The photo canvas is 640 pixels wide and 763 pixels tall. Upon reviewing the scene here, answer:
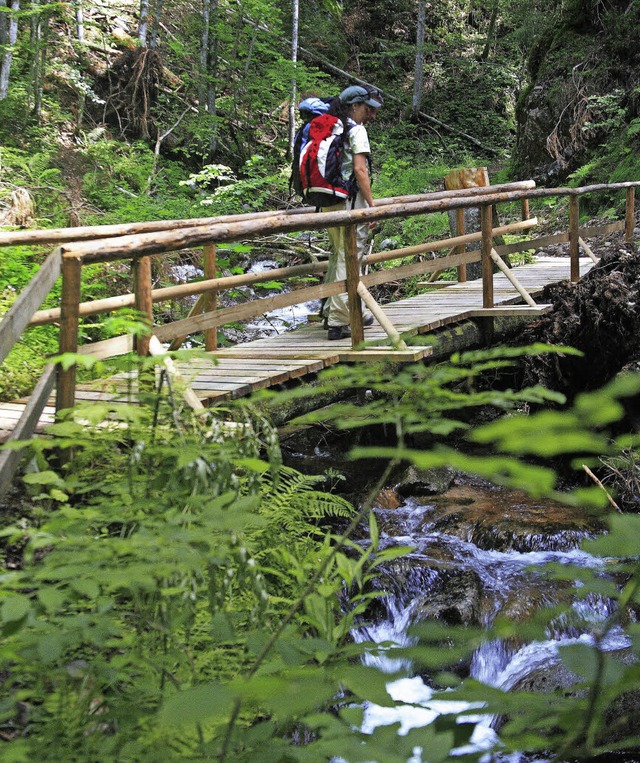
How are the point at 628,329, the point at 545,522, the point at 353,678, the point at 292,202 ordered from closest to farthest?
the point at 353,678, the point at 545,522, the point at 628,329, the point at 292,202

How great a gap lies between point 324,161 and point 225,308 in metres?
1.34

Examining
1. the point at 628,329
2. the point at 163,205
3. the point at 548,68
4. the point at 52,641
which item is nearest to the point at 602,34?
the point at 548,68

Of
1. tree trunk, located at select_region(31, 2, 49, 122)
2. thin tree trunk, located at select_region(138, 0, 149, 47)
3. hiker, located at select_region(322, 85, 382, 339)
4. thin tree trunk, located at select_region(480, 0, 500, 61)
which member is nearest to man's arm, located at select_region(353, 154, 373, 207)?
hiker, located at select_region(322, 85, 382, 339)

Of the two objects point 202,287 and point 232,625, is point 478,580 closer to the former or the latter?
point 202,287

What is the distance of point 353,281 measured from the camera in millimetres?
5762

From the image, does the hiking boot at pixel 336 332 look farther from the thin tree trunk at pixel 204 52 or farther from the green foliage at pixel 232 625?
the thin tree trunk at pixel 204 52

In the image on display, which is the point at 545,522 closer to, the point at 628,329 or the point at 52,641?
the point at 628,329

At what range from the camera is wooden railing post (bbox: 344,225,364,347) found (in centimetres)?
570

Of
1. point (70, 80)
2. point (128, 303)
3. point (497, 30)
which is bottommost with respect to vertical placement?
point (128, 303)

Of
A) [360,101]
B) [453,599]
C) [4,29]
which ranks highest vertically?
[4,29]

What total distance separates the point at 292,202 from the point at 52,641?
1335 centimetres

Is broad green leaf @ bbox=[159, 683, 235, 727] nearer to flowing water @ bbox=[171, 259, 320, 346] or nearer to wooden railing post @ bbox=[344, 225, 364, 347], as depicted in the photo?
wooden railing post @ bbox=[344, 225, 364, 347]

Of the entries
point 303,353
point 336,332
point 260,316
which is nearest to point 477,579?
point 303,353

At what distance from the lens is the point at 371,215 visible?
5.71m
